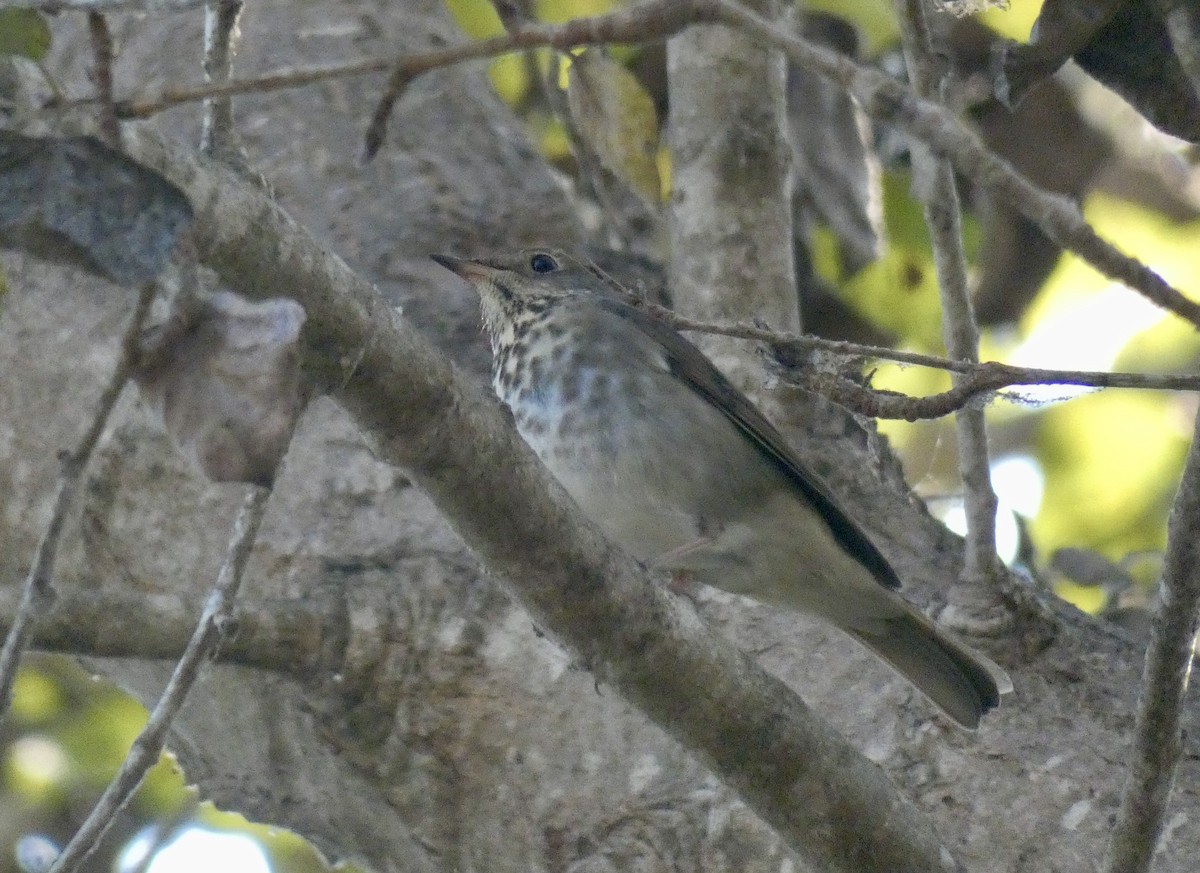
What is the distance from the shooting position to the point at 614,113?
3422 mm

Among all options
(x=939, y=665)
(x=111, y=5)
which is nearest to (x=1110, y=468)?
(x=939, y=665)

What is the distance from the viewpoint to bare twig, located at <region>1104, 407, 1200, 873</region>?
6.87ft

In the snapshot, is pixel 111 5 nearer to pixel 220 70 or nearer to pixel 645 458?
pixel 220 70

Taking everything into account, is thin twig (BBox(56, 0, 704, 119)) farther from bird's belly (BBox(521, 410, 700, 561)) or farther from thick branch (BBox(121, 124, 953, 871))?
bird's belly (BBox(521, 410, 700, 561))

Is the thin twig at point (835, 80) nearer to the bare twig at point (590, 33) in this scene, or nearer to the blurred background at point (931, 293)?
the bare twig at point (590, 33)

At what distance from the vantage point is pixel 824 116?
507cm

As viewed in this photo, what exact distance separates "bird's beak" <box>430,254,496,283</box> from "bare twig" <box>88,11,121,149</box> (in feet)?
8.06

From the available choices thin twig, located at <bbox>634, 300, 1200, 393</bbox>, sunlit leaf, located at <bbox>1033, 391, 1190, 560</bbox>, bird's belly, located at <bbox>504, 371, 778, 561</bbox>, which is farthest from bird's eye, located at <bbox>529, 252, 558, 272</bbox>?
sunlit leaf, located at <bbox>1033, 391, 1190, 560</bbox>

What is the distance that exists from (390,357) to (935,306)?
3186mm

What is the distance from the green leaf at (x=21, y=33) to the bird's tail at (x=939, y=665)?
1941 millimetres

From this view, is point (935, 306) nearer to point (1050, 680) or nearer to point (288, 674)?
point (1050, 680)

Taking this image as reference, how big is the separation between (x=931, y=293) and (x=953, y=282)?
2.39m

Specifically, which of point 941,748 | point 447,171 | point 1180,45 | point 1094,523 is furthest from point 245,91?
point 1094,523

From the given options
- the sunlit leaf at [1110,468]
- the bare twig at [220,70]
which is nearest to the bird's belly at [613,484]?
the bare twig at [220,70]
